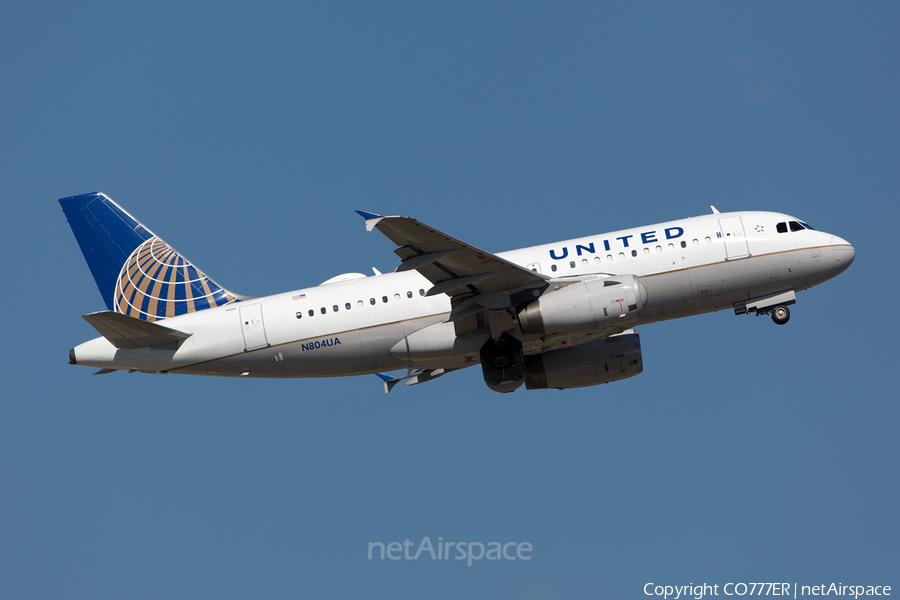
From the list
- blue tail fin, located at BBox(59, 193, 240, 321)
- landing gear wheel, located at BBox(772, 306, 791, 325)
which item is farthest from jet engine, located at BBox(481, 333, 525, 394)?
blue tail fin, located at BBox(59, 193, 240, 321)

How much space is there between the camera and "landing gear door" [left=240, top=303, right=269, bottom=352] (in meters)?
30.4

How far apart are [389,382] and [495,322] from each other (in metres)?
5.92

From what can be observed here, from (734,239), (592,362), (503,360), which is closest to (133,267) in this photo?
(503,360)

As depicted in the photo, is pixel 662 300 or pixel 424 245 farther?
pixel 662 300

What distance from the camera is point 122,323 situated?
28.6m

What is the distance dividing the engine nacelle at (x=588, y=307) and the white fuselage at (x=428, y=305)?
5.32ft

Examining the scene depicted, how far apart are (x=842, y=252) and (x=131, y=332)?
1004 inches

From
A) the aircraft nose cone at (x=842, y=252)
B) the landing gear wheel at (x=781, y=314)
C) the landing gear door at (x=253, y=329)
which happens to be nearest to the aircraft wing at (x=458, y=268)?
the landing gear door at (x=253, y=329)

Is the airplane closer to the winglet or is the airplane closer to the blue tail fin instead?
the blue tail fin

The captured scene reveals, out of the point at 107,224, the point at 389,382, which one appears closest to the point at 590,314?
the point at 389,382

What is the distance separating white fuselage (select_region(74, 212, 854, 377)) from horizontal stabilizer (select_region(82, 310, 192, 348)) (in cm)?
30

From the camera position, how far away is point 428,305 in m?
30.1

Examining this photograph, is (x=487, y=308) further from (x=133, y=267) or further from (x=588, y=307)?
(x=133, y=267)

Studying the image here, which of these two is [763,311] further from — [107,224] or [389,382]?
[107,224]
